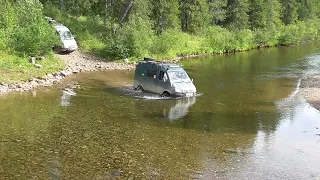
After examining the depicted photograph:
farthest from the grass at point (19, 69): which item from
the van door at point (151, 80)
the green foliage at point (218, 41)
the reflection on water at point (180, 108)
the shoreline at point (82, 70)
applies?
the green foliage at point (218, 41)

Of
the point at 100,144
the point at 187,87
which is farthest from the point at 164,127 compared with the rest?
the point at 187,87

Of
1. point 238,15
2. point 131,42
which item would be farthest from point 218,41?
point 131,42

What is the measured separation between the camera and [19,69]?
32.3 metres

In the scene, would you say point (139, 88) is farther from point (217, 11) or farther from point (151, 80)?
point (217, 11)

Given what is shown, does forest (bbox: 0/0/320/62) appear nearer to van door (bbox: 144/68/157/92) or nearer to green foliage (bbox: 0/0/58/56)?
green foliage (bbox: 0/0/58/56)

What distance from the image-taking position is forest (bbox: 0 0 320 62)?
3909 cm

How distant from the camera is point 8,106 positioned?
79.8ft

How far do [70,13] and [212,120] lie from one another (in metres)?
45.4

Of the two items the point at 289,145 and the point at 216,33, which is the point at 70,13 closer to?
the point at 216,33

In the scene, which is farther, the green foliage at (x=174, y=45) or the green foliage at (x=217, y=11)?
the green foliage at (x=217, y=11)

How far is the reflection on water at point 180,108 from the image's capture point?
2420cm

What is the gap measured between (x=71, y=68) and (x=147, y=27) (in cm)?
1369

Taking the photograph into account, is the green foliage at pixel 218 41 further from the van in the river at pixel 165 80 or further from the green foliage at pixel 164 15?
the van in the river at pixel 165 80

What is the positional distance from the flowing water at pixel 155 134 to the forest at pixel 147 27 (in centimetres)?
955
